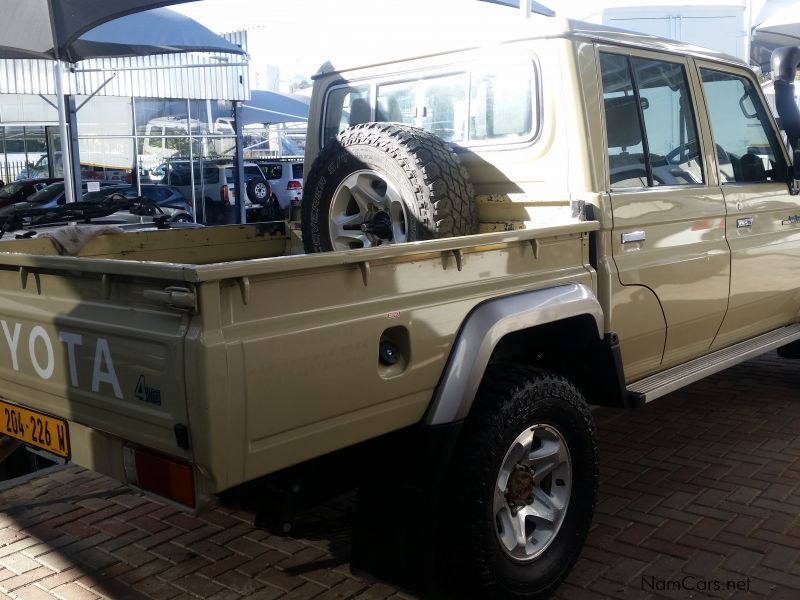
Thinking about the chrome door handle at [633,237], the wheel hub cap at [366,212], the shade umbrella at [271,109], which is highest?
the shade umbrella at [271,109]

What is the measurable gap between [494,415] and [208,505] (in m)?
0.99

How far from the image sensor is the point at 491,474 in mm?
2689

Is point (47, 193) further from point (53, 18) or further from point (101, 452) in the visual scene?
point (101, 452)

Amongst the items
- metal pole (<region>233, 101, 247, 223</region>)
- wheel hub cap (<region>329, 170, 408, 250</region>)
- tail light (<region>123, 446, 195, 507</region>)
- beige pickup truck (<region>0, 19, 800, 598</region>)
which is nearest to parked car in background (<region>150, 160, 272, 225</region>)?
metal pole (<region>233, 101, 247, 223</region>)

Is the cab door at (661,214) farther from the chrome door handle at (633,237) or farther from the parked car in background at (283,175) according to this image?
the parked car in background at (283,175)

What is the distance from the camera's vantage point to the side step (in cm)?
346

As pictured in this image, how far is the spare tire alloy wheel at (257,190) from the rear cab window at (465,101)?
1534 cm

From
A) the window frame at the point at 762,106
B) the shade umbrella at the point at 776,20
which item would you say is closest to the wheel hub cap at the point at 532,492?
the window frame at the point at 762,106

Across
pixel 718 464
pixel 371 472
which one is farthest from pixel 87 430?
pixel 718 464

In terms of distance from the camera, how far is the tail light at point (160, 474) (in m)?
2.16

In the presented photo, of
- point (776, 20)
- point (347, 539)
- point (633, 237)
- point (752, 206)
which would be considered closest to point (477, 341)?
point (633, 237)

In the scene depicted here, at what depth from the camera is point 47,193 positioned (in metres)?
13.5

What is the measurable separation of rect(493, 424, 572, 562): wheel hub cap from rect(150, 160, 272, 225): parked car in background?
15.9m

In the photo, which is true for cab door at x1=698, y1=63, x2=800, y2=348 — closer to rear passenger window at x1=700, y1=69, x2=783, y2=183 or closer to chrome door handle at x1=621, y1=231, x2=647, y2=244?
rear passenger window at x1=700, y1=69, x2=783, y2=183
